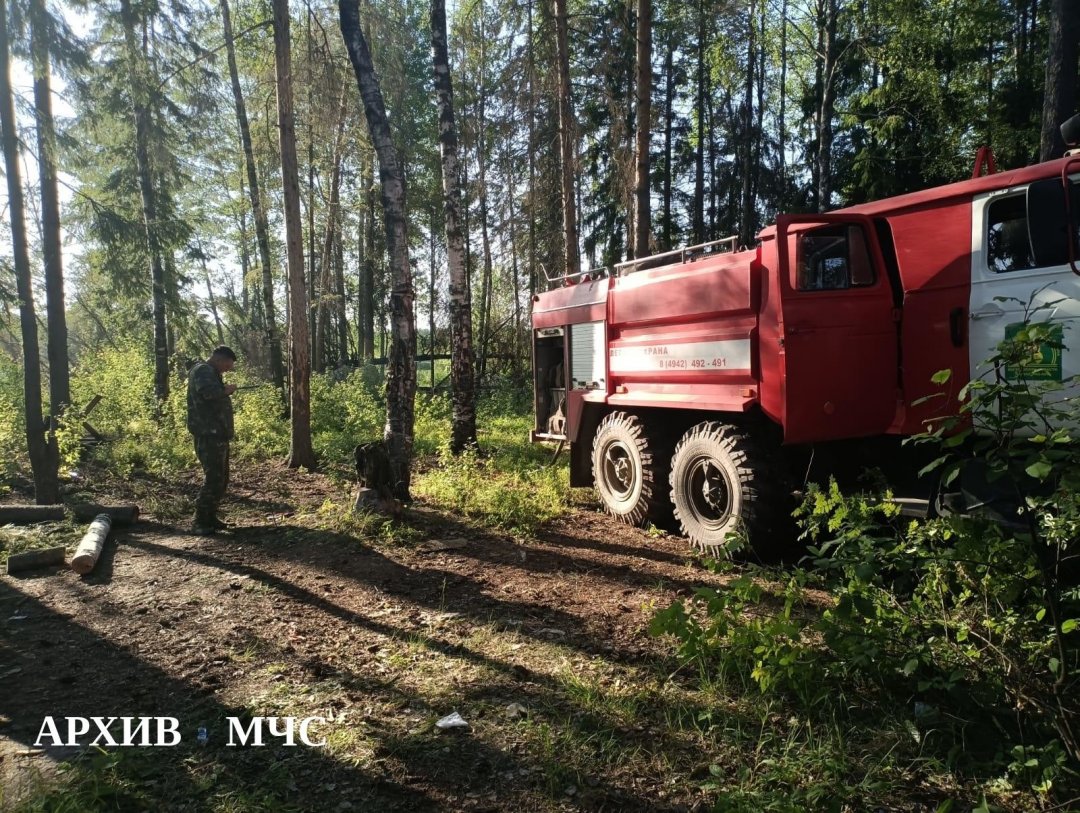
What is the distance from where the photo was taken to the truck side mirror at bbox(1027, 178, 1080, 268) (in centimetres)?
394

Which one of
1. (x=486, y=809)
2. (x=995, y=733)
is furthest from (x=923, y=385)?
(x=486, y=809)

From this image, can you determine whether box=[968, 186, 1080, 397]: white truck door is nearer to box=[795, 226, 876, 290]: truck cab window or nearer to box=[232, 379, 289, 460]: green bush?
box=[795, 226, 876, 290]: truck cab window

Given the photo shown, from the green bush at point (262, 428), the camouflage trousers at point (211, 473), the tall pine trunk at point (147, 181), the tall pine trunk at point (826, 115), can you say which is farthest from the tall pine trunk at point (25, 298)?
the tall pine trunk at point (826, 115)

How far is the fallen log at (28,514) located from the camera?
708cm

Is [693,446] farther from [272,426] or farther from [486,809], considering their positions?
[272,426]

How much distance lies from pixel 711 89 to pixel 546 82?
42.7 feet

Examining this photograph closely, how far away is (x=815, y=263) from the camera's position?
502cm

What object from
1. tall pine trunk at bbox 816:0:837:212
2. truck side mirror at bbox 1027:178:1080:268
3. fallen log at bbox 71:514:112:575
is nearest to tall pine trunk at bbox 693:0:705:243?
tall pine trunk at bbox 816:0:837:212

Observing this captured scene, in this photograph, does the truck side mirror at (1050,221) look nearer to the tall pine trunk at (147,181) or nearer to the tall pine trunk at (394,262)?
the tall pine trunk at (394,262)

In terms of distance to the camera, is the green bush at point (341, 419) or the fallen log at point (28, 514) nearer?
the fallen log at point (28, 514)

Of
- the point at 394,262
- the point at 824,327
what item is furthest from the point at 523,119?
the point at 824,327

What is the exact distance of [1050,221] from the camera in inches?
157

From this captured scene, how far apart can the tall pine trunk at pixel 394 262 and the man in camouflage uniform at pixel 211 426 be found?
1792 mm

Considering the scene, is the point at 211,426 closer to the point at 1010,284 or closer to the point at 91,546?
the point at 91,546
